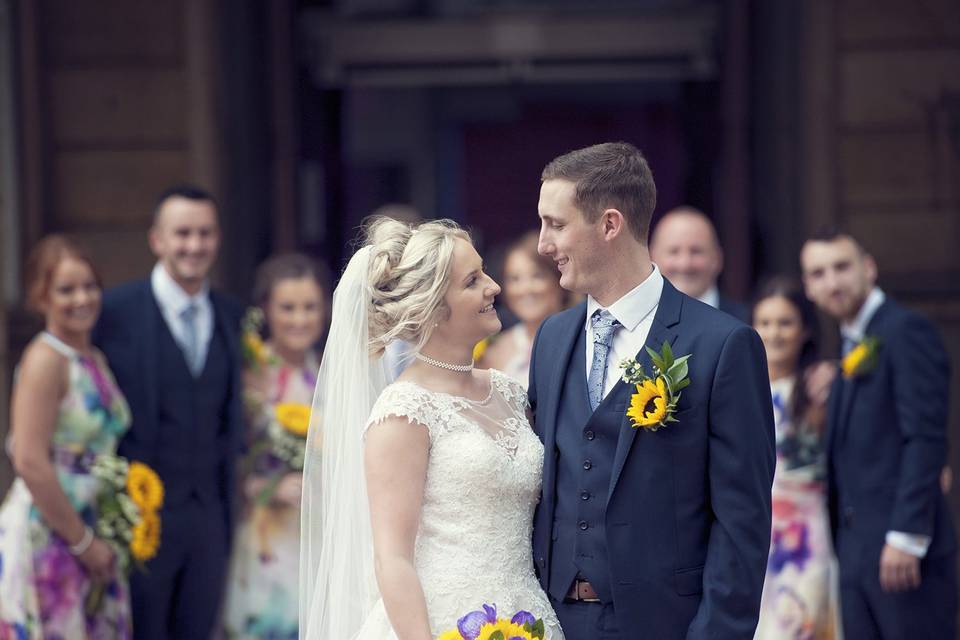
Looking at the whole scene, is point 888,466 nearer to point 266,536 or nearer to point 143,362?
point 266,536

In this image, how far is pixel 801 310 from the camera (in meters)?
5.93

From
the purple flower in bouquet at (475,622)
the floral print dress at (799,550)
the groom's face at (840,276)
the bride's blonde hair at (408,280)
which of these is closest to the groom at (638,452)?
the purple flower in bouquet at (475,622)

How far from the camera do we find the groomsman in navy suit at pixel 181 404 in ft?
18.7

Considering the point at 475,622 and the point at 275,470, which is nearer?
the point at 475,622

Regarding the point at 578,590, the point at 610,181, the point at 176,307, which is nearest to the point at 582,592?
the point at 578,590

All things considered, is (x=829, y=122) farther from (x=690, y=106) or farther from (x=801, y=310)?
(x=801, y=310)

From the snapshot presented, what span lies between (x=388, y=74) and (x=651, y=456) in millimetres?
5217

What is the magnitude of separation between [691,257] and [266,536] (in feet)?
7.31

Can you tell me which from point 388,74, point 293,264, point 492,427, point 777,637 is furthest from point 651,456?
point 388,74

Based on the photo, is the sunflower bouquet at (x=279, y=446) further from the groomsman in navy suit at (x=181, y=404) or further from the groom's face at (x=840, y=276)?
the groom's face at (x=840, y=276)

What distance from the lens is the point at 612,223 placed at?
3.54 m

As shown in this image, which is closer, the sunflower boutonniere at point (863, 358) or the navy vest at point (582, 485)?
the navy vest at point (582, 485)

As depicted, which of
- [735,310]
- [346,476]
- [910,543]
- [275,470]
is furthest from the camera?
[275,470]

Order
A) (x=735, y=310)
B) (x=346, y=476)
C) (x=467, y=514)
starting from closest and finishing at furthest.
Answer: (x=467, y=514)
(x=346, y=476)
(x=735, y=310)
